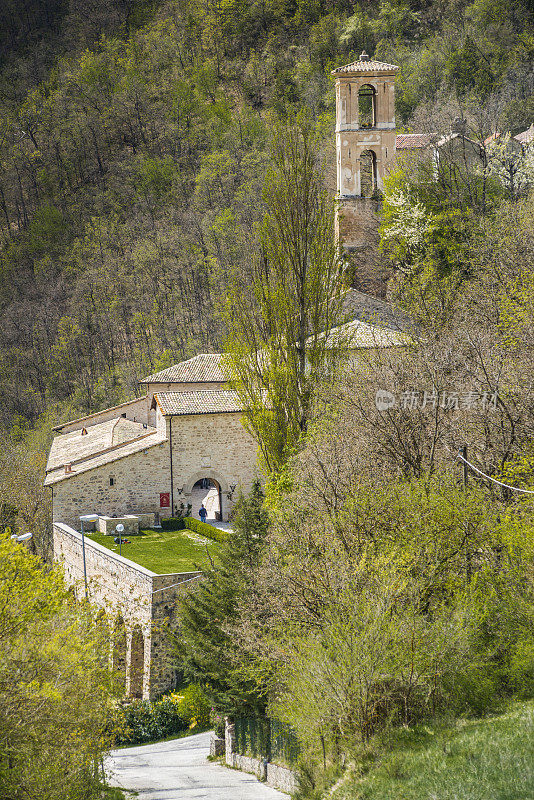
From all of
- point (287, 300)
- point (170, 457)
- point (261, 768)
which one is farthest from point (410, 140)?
point (261, 768)

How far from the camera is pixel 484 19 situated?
195 ft

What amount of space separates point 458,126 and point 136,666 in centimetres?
2411

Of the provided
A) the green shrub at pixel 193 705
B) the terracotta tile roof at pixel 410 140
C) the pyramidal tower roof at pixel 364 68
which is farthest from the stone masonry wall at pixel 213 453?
the terracotta tile roof at pixel 410 140

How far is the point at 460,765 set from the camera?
9.27 meters

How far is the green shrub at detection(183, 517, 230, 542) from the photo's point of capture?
25438 millimetres

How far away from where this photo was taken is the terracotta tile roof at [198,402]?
1108 inches

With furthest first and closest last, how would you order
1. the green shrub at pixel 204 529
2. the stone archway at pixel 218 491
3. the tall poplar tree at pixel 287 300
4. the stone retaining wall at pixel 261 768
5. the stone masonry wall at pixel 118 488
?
the stone archway at pixel 218 491 → the stone masonry wall at pixel 118 488 → the green shrub at pixel 204 529 → the tall poplar tree at pixel 287 300 → the stone retaining wall at pixel 261 768

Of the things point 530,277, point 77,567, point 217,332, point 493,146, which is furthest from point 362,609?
point 217,332

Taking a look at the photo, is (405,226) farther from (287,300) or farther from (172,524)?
(172,524)

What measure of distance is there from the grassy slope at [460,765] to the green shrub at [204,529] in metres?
14.4

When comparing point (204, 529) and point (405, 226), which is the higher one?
point (405, 226)

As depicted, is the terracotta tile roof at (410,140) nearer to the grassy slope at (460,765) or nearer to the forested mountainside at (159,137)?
the forested mountainside at (159,137)

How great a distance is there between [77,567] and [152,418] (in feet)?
31.8

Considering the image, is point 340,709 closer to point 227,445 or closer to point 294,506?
point 294,506
